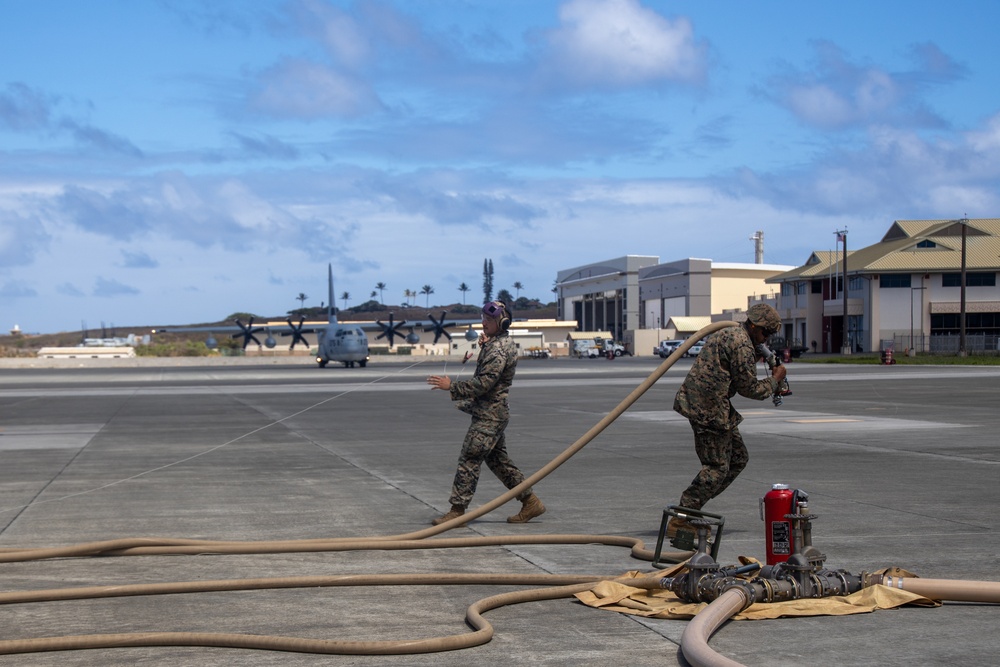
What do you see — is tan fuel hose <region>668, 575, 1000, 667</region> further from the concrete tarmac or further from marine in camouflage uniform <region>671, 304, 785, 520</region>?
marine in camouflage uniform <region>671, 304, 785, 520</region>

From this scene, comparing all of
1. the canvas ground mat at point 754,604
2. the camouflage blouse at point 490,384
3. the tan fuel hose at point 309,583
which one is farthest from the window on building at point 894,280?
the canvas ground mat at point 754,604

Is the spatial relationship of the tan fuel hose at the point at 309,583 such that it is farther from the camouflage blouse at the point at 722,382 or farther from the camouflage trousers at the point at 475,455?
the camouflage trousers at the point at 475,455

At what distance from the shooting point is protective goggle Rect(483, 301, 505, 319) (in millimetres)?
9969

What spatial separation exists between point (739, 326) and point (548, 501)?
3674 millimetres

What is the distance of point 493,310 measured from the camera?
32.8 ft

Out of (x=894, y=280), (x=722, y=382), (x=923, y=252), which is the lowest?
(x=722, y=382)

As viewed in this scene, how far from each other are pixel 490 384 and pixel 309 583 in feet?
10.7

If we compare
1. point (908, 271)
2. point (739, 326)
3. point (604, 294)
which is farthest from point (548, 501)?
point (604, 294)

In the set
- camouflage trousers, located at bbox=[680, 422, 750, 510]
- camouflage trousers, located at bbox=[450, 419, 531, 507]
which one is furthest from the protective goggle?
camouflage trousers, located at bbox=[680, 422, 750, 510]

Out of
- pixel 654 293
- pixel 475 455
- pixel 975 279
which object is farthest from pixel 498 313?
pixel 654 293

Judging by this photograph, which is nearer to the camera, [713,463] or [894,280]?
[713,463]

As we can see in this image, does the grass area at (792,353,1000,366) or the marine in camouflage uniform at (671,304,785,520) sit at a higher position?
the marine in camouflage uniform at (671,304,785,520)

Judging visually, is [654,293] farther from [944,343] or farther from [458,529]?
[458,529]

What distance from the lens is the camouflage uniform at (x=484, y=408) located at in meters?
9.80
